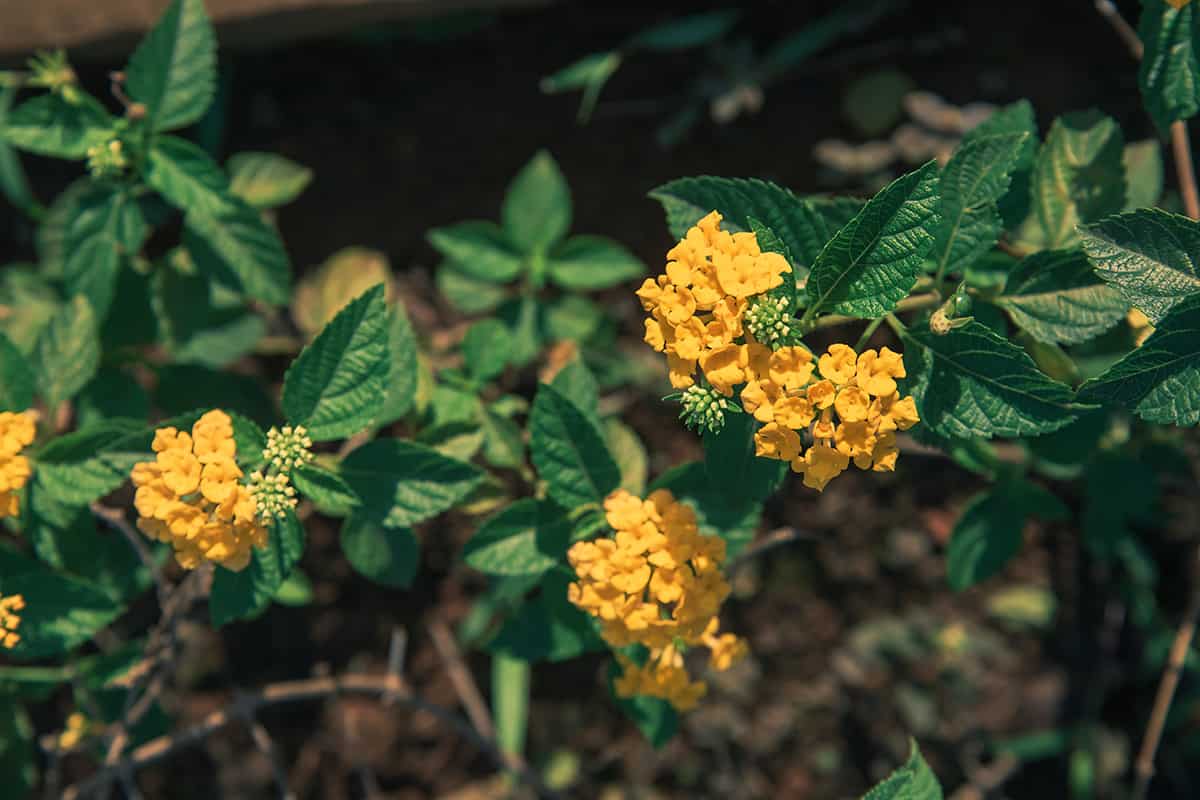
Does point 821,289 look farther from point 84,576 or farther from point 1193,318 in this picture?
point 84,576

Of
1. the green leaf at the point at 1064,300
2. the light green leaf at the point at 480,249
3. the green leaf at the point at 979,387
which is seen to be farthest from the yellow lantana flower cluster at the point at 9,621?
the green leaf at the point at 1064,300

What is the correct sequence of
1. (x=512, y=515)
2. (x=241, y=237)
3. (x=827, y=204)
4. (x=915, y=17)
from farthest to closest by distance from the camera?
1. (x=915, y=17)
2. (x=241, y=237)
3. (x=512, y=515)
4. (x=827, y=204)

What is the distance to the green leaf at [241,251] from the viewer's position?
86.8 inches

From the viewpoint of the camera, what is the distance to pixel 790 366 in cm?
153

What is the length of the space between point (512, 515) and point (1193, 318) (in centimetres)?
125

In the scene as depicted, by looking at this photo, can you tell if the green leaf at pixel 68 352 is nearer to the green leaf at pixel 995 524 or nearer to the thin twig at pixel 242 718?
the thin twig at pixel 242 718

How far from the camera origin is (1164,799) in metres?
3.01

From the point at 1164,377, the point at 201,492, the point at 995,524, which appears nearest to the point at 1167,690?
the point at 995,524

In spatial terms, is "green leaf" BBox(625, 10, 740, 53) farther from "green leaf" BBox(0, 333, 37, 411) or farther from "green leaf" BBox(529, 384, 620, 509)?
"green leaf" BBox(0, 333, 37, 411)

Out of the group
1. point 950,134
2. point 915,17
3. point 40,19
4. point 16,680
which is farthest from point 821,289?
point 40,19

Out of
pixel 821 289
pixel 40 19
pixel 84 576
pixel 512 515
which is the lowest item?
pixel 84 576

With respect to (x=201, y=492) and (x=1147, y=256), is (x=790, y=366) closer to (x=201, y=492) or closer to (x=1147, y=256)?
(x=1147, y=256)

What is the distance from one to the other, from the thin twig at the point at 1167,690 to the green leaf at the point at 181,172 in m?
2.77

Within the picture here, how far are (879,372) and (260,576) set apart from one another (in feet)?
3.86
